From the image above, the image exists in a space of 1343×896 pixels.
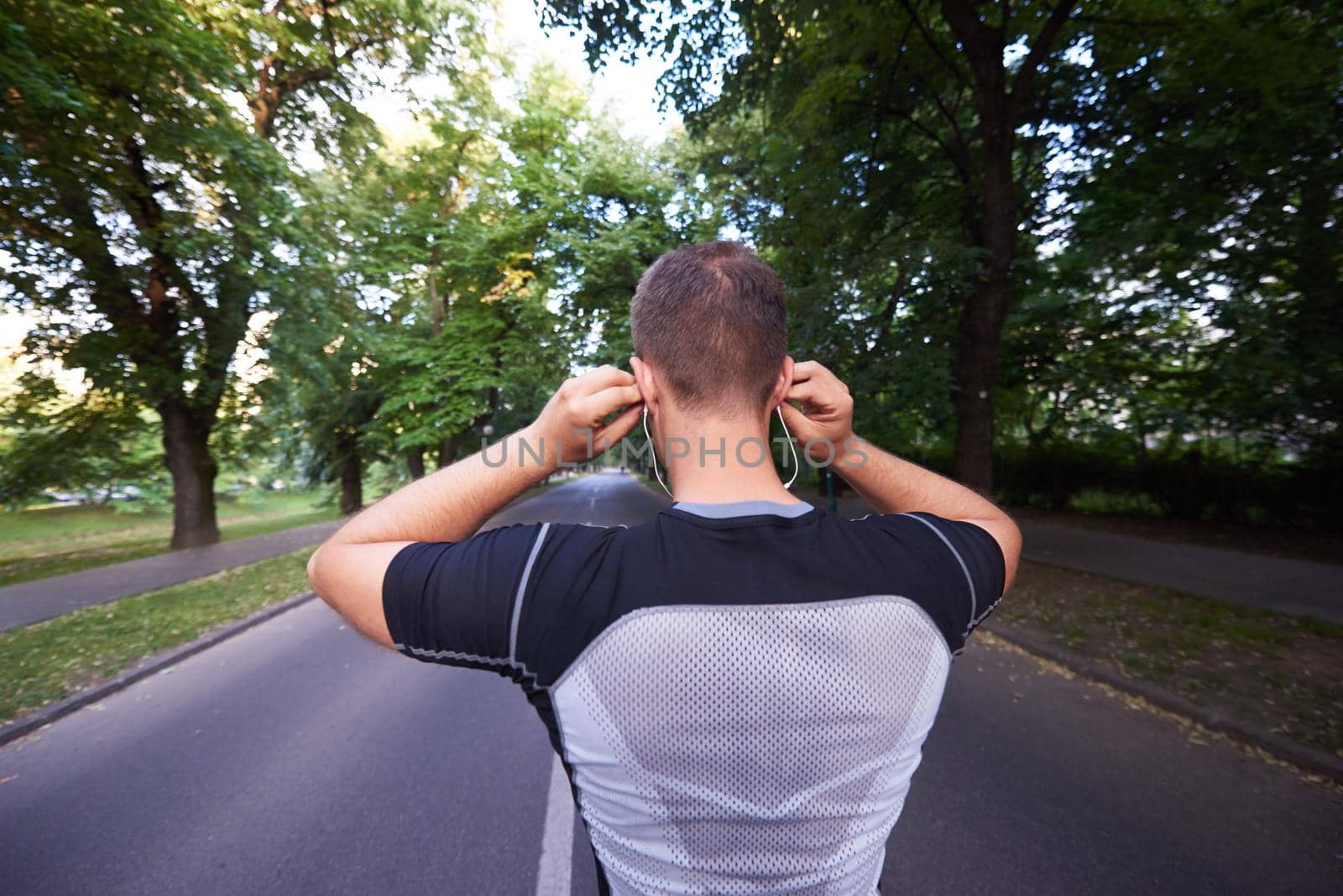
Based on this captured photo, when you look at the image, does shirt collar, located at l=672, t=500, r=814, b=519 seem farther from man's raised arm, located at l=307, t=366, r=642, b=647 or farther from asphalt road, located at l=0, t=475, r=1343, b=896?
asphalt road, located at l=0, t=475, r=1343, b=896

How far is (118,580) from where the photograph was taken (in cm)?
Answer: 961

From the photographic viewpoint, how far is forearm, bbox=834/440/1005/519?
1.33 metres

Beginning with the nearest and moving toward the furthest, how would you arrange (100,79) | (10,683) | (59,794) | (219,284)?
(59,794), (10,683), (100,79), (219,284)

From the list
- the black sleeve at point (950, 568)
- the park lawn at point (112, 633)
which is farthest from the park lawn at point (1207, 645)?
the park lawn at point (112, 633)

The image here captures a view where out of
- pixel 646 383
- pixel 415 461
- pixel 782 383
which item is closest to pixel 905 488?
pixel 782 383

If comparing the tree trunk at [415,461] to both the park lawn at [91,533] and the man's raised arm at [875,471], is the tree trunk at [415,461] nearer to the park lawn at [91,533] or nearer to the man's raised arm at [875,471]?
the park lawn at [91,533]

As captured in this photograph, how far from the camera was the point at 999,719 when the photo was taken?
13.8 feet

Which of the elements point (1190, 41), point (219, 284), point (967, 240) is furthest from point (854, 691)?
point (219, 284)

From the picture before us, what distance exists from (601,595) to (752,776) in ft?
1.25

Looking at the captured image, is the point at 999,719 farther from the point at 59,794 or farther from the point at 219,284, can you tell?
the point at 219,284

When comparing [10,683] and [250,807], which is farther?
[10,683]

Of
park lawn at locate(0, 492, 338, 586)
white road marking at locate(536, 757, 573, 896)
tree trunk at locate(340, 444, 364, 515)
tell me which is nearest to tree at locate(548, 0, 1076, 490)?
white road marking at locate(536, 757, 573, 896)

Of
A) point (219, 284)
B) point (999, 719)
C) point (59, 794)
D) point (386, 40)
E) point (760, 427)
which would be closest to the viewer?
point (760, 427)

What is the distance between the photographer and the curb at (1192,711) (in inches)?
135
